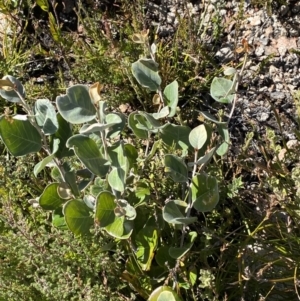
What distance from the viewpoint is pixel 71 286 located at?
169 cm

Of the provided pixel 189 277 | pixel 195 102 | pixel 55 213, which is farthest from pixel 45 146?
pixel 195 102

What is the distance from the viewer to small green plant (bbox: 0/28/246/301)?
1388 millimetres

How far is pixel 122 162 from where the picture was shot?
4.70ft

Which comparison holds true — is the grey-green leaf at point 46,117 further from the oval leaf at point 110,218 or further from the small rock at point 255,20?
the small rock at point 255,20

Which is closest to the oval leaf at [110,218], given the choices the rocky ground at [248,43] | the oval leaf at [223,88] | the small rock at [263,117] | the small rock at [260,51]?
the oval leaf at [223,88]

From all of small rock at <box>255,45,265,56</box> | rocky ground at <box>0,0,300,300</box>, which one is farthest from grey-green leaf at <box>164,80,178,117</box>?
small rock at <box>255,45,265,56</box>

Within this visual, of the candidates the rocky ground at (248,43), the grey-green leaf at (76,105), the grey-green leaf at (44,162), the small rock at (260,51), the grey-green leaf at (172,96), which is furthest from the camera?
the small rock at (260,51)

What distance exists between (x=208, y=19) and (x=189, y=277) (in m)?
1.33

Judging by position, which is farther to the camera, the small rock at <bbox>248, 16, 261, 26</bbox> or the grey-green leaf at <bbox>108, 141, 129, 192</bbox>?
the small rock at <bbox>248, 16, 261, 26</bbox>

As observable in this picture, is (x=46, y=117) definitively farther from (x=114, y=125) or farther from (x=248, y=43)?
(x=248, y=43)

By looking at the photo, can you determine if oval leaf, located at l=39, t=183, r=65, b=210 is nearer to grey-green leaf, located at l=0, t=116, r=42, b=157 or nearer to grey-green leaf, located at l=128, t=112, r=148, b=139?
grey-green leaf, located at l=0, t=116, r=42, b=157

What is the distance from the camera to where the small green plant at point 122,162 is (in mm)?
1388

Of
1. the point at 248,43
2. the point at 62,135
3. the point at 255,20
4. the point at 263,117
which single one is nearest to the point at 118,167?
the point at 62,135

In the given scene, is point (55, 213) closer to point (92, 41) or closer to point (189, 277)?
point (189, 277)
